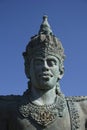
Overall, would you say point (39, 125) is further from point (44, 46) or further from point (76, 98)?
point (44, 46)

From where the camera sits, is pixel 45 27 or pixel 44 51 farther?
pixel 45 27

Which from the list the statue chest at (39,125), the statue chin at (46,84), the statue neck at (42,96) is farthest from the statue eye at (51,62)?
the statue chest at (39,125)

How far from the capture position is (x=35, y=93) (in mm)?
9461

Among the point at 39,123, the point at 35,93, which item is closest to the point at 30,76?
the point at 35,93

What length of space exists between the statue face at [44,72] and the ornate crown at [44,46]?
0.11m

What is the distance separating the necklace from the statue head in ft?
1.90

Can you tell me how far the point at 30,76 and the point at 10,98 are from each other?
65 cm

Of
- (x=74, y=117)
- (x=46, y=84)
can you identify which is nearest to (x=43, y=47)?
(x=46, y=84)

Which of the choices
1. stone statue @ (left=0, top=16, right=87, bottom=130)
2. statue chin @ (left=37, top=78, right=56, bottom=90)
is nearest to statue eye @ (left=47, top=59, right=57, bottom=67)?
stone statue @ (left=0, top=16, right=87, bottom=130)

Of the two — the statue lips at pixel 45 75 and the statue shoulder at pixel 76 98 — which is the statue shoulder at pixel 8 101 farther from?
the statue shoulder at pixel 76 98

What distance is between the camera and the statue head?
9.37 m

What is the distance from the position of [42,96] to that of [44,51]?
0.87 meters

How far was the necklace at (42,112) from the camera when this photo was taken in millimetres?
9156

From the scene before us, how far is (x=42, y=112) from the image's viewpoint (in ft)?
30.2
